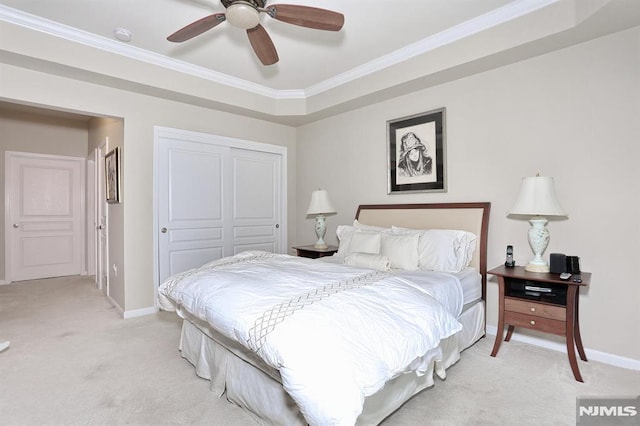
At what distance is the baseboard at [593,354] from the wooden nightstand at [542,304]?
105 mm

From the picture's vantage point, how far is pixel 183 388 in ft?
7.28

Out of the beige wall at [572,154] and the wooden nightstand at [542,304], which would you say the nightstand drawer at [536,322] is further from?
the beige wall at [572,154]

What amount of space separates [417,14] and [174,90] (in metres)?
2.64

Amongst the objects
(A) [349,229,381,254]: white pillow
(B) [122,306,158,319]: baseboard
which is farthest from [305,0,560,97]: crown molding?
(B) [122,306,158,319]: baseboard

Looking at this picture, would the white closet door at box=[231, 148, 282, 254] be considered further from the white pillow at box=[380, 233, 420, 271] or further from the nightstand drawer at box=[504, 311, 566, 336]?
the nightstand drawer at box=[504, 311, 566, 336]

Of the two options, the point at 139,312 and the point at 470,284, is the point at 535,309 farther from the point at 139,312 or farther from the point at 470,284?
the point at 139,312

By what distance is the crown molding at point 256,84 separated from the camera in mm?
2740

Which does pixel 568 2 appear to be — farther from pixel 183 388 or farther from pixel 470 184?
pixel 183 388

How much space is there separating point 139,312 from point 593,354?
4399 mm

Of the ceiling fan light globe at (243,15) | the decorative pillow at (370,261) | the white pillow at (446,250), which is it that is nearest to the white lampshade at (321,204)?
the decorative pillow at (370,261)

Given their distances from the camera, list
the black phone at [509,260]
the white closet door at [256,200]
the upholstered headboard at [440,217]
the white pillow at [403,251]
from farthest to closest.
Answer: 1. the white closet door at [256,200]
2. the upholstered headboard at [440,217]
3. the white pillow at [403,251]
4. the black phone at [509,260]

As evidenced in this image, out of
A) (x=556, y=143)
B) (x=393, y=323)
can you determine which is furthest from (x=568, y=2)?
(x=393, y=323)


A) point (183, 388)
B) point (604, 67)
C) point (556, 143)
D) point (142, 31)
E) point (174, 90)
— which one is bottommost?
point (183, 388)

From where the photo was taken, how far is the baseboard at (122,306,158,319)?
12.1 ft
